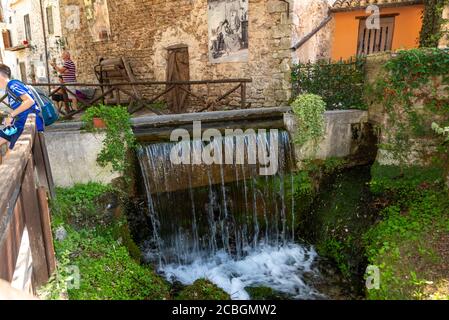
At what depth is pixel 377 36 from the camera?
1006cm

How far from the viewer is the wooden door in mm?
10469

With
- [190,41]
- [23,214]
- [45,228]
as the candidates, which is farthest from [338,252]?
[190,41]

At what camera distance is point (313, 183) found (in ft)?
20.7

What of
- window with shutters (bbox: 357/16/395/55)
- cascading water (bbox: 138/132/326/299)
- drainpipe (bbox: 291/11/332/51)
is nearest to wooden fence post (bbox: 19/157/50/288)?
cascading water (bbox: 138/132/326/299)

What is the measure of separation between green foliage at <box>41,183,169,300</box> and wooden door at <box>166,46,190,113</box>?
6.04m

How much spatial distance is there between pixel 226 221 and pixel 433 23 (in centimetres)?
749

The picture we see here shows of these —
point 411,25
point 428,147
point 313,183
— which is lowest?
point 313,183

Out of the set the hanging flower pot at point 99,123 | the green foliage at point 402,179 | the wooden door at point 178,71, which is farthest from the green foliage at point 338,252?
the wooden door at point 178,71

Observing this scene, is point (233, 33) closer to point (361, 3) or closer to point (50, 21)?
point (361, 3)

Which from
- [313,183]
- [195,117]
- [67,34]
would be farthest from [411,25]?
[67,34]

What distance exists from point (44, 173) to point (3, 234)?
8.61 feet

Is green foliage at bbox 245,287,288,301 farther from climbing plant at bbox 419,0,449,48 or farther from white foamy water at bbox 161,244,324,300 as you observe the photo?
climbing plant at bbox 419,0,449,48

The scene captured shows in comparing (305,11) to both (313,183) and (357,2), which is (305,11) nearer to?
(357,2)

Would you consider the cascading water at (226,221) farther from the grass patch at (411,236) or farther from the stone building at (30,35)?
the stone building at (30,35)
